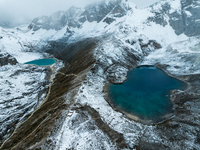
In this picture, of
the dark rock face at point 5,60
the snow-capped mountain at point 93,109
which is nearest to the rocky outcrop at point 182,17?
the snow-capped mountain at point 93,109

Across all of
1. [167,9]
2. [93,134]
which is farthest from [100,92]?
[167,9]

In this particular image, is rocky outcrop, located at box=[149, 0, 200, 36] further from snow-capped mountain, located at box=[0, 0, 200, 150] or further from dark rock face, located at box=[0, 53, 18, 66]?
dark rock face, located at box=[0, 53, 18, 66]

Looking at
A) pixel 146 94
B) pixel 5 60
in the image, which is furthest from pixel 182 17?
pixel 5 60

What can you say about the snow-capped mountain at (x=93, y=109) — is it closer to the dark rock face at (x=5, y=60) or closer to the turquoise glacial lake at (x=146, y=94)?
the dark rock face at (x=5, y=60)

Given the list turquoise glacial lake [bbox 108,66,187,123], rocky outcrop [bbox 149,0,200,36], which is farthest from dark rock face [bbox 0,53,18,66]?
rocky outcrop [bbox 149,0,200,36]

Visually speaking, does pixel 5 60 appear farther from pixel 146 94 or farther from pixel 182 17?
pixel 182 17

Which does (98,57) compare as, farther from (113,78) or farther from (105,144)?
(105,144)

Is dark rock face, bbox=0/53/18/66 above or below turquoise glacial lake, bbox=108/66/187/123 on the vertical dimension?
above

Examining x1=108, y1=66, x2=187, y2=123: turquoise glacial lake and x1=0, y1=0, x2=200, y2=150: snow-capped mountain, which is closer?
x1=0, y1=0, x2=200, y2=150: snow-capped mountain
